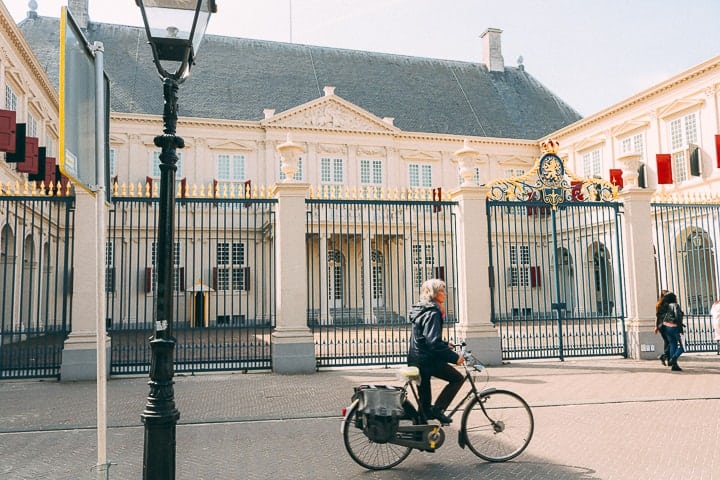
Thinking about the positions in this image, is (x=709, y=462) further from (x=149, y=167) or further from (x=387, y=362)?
(x=149, y=167)

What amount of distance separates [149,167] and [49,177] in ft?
34.4

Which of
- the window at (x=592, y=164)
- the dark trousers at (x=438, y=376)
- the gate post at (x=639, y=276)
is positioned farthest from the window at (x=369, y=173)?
the dark trousers at (x=438, y=376)

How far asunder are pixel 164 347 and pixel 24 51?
20.2 metres

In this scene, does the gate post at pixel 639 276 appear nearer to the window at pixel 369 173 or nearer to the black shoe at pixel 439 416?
the black shoe at pixel 439 416

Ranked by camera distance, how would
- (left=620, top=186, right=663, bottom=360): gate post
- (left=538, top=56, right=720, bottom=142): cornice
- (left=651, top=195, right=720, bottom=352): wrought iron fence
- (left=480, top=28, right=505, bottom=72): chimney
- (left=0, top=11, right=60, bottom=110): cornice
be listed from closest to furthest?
(left=620, top=186, right=663, bottom=360): gate post
(left=651, top=195, right=720, bottom=352): wrought iron fence
(left=0, top=11, right=60, bottom=110): cornice
(left=538, top=56, right=720, bottom=142): cornice
(left=480, top=28, right=505, bottom=72): chimney

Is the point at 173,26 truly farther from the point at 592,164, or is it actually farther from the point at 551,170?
the point at 592,164

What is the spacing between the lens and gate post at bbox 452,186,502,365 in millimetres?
11273

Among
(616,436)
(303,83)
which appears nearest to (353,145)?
(303,83)

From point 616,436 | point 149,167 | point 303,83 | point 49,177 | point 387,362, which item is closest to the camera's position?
point 616,436

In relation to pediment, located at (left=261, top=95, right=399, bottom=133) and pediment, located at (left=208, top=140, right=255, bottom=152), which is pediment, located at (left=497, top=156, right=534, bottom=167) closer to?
pediment, located at (left=261, top=95, right=399, bottom=133)

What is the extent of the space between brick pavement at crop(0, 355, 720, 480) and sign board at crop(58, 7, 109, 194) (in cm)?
287

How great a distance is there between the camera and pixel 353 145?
104 feet

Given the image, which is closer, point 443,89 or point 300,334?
point 300,334

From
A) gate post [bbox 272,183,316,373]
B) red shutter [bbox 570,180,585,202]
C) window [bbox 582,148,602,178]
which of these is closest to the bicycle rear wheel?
gate post [bbox 272,183,316,373]
